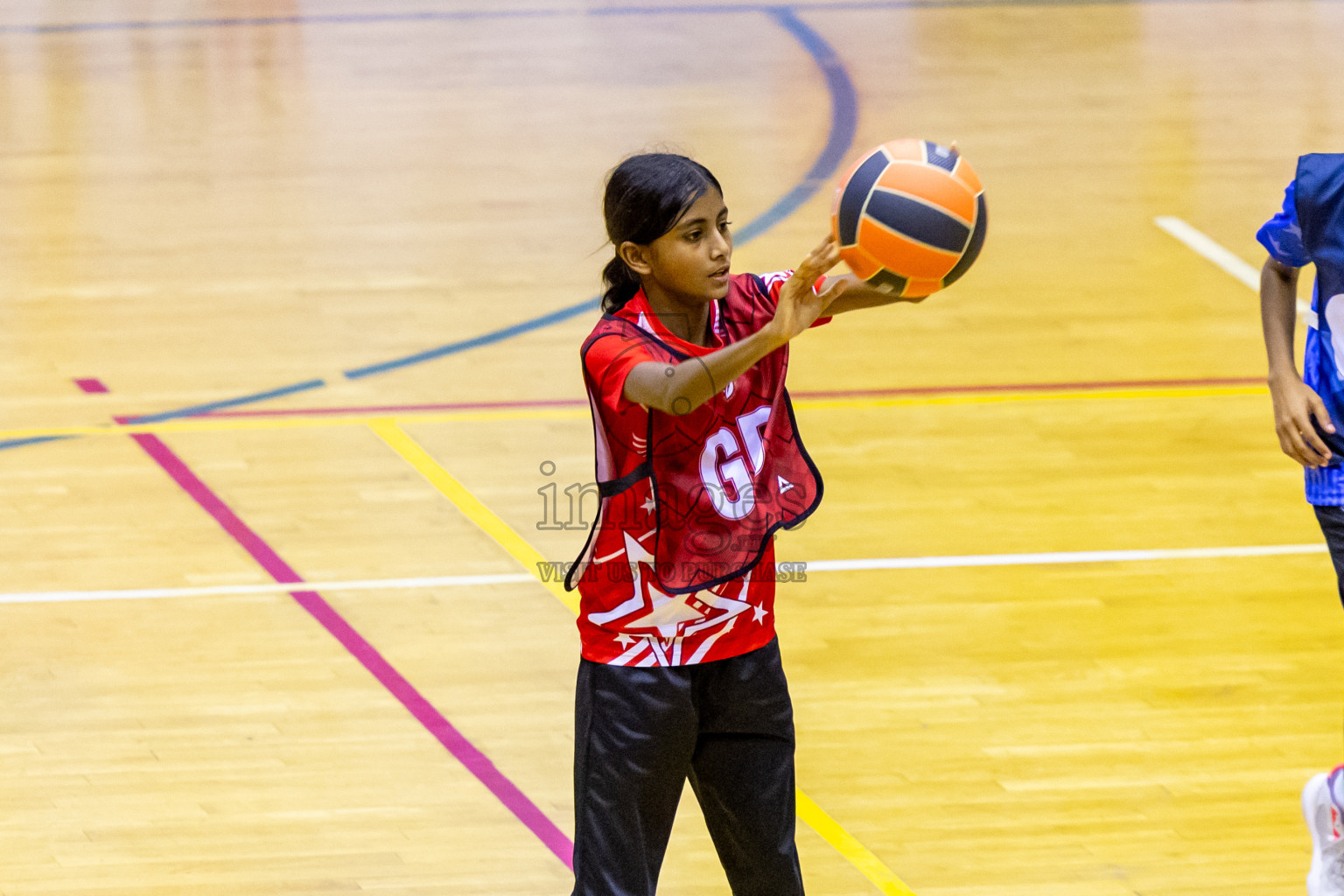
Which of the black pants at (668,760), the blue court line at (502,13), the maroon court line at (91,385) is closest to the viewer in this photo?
the black pants at (668,760)

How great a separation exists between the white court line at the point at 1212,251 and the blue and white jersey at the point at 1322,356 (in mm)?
4741

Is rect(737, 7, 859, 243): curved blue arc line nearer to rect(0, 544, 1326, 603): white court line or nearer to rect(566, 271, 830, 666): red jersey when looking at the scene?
rect(0, 544, 1326, 603): white court line

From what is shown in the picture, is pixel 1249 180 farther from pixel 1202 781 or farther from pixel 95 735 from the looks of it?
pixel 95 735

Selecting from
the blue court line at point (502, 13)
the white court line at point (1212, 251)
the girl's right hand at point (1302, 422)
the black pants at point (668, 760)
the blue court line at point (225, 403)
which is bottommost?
the blue court line at point (502, 13)

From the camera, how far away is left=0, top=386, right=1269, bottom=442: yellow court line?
6918 mm

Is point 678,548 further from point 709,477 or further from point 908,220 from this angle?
point 908,220

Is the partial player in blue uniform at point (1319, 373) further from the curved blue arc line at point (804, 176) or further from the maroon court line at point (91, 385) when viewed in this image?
the maroon court line at point (91, 385)

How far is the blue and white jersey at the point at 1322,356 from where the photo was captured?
11.4 ft

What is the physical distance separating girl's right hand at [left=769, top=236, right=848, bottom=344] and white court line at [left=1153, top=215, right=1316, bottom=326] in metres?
5.90

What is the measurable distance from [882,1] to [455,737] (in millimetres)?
12084

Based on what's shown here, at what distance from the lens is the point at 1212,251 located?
8.98 metres

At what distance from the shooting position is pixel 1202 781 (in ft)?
14.7

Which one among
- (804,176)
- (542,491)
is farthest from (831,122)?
(542,491)

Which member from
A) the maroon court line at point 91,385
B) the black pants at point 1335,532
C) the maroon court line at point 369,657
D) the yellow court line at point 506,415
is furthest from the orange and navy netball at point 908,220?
the maroon court line at point 91,385
